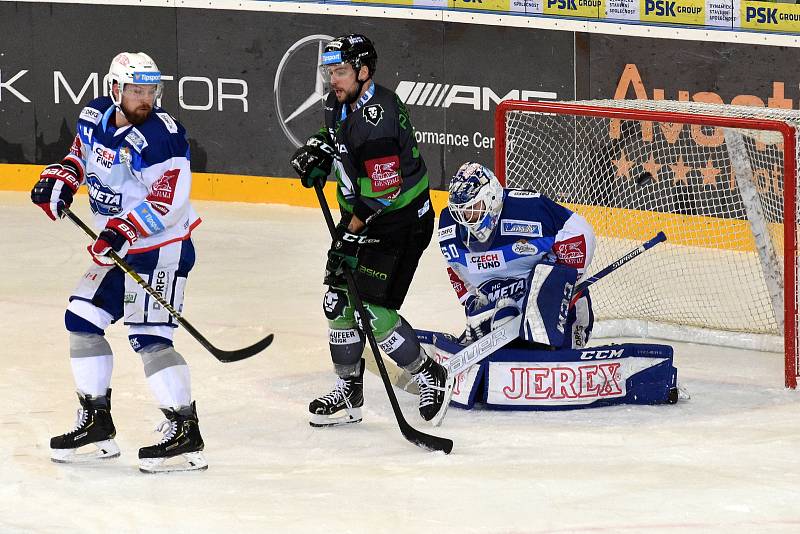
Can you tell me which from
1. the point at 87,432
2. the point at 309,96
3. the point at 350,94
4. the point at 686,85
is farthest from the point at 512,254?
the point at 309,96

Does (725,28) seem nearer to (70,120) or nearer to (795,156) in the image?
(795,156)

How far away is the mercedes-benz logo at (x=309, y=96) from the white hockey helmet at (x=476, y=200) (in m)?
3.72

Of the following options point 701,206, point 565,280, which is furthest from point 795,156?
point 701,206

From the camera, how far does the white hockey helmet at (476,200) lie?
527 cm

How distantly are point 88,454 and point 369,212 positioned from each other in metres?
1.14

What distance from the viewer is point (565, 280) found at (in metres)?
5.33

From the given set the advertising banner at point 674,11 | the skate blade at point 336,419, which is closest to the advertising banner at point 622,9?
the advertising banner at point 674,11

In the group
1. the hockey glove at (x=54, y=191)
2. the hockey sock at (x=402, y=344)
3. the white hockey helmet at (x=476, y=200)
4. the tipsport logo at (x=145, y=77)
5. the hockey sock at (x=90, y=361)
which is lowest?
the hockey sock at (x=402, y=344)

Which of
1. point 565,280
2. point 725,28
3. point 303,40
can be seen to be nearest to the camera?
point 565,280

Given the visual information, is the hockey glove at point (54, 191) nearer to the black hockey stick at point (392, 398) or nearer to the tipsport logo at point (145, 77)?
the tipsport logo at point (145, 77)

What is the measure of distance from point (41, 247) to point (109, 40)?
1.69m

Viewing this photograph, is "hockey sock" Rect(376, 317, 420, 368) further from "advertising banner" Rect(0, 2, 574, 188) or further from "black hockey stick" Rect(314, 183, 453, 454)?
"advertising banner" Rect(0, 2, 574, 188)

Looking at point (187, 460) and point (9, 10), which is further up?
point (9, 10)

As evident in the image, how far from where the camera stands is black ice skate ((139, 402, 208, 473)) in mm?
4707
